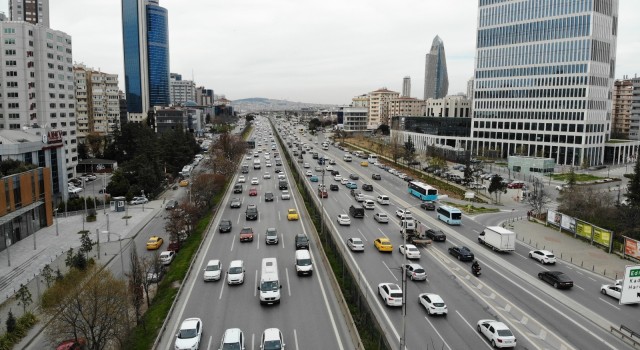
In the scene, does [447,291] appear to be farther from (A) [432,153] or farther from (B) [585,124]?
(B) [585,124]

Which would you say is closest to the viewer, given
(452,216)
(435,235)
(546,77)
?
(435,235)

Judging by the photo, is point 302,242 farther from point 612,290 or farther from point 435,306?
point 612,290

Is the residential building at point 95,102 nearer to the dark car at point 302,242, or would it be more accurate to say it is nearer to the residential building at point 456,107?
the dark car at point 302,242

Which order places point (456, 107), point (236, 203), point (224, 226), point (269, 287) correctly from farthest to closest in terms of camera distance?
1. point (456, 107)
2. point (236, 203)
3. point (224, 226)
4. point (269, 287)

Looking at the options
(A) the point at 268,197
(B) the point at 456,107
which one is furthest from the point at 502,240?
(B) the point at 456,107

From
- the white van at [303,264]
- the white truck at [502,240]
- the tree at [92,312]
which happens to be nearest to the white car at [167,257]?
the white van at [303,264]

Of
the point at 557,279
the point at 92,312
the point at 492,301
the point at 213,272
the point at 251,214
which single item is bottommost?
the point at 492,301

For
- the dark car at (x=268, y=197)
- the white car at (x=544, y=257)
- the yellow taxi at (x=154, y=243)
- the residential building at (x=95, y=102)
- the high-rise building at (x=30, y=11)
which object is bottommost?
the yellow taxi at (x=154, y=243)
